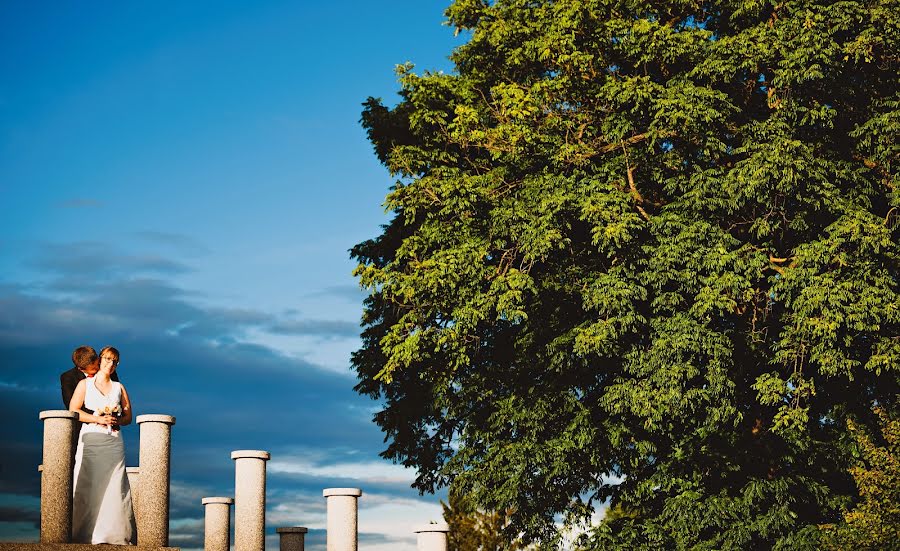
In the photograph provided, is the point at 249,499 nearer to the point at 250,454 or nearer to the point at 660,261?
the point at 250,454

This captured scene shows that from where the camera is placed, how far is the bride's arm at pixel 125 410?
12492 millimetres

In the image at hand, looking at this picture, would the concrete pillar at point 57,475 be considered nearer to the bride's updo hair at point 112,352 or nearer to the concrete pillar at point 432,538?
the bride's updo hair at point 112,352

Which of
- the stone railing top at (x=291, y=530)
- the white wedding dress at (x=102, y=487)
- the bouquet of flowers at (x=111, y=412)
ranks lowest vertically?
the stone railing top at (x=291, y=530)

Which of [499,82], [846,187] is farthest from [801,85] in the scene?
[499,82]

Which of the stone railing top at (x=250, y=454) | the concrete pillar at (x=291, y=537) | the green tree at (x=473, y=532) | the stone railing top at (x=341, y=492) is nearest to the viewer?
the stone railing top at (x=250, y=454)

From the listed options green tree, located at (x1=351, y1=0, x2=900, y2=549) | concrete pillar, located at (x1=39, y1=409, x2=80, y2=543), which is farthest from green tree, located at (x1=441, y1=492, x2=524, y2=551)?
concrete pillar, located at (x1=39, y1=409, x2=80, y2=543)

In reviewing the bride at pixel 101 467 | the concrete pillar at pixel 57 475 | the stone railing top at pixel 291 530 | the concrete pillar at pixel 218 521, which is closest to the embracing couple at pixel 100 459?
the bride at pixel 101 467

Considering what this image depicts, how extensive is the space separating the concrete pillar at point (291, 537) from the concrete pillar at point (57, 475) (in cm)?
755

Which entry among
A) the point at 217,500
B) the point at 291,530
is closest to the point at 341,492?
the point at 217,500

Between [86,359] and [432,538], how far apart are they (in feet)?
30.4

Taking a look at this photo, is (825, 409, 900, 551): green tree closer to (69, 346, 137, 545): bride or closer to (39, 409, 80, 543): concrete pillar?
(69, 346, 137, 545): bride

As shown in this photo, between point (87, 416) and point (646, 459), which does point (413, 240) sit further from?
point (87, 416)

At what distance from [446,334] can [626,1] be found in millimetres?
7214

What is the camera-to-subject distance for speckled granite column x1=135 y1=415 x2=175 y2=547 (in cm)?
1322
